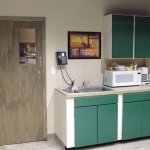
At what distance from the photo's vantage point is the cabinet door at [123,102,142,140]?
4.14 meters

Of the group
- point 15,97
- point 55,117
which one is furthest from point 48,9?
point 55,117

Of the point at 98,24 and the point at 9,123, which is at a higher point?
the point at 98,24

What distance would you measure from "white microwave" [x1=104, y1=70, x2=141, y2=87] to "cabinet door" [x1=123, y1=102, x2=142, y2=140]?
1.40 feet

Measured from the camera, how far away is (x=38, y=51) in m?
4.20

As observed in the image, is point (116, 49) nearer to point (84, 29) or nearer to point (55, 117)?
point (84, 29)

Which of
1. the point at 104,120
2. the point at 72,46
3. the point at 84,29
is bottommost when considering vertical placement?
the point at 104,120

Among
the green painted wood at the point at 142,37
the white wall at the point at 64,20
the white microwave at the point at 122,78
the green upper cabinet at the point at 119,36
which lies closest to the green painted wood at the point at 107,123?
the white microwave at the point at 122,78

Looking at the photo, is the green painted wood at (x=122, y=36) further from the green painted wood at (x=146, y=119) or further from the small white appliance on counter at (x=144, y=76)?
the green painted wood at (x=146, y=119)

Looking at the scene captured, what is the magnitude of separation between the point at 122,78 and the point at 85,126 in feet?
3.63

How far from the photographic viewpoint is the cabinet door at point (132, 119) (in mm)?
4137

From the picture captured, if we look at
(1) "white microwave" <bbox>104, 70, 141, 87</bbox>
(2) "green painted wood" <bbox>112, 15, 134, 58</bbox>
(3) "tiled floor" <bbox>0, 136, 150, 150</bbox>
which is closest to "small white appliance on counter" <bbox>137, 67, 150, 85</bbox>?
(1) "white microwave" <bbox>104, 70, 141, 87</bbox>

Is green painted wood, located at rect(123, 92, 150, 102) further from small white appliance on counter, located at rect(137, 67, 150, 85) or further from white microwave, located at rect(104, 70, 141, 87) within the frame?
small white appliance on counter, located at rect(137, 67, 150, 85)

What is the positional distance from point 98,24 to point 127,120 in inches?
68.2

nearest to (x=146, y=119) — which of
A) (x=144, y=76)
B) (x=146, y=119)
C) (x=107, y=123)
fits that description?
(x=146, y=119)
